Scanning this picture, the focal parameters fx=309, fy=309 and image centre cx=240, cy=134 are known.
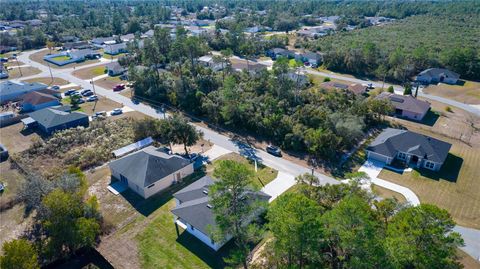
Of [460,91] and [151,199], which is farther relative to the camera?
[460,91]

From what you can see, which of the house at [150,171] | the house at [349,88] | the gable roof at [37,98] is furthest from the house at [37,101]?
the house at [349,88]

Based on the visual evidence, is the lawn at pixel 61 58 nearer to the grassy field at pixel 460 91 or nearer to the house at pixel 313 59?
the house at pixel 313 59

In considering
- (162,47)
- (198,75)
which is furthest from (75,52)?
(198,75)

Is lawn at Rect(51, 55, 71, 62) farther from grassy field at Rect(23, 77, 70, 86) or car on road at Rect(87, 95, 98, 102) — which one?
car on road at Rect(87, 95, 98, 102)

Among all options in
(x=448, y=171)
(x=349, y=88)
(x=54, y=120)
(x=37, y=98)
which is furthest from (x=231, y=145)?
(x=37, y=98)

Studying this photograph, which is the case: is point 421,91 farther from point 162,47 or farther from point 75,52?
point 75,52

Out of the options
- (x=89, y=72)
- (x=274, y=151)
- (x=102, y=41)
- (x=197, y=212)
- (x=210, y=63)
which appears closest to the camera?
(x=197, y=212)

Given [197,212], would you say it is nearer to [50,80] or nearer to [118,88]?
[118,88]
